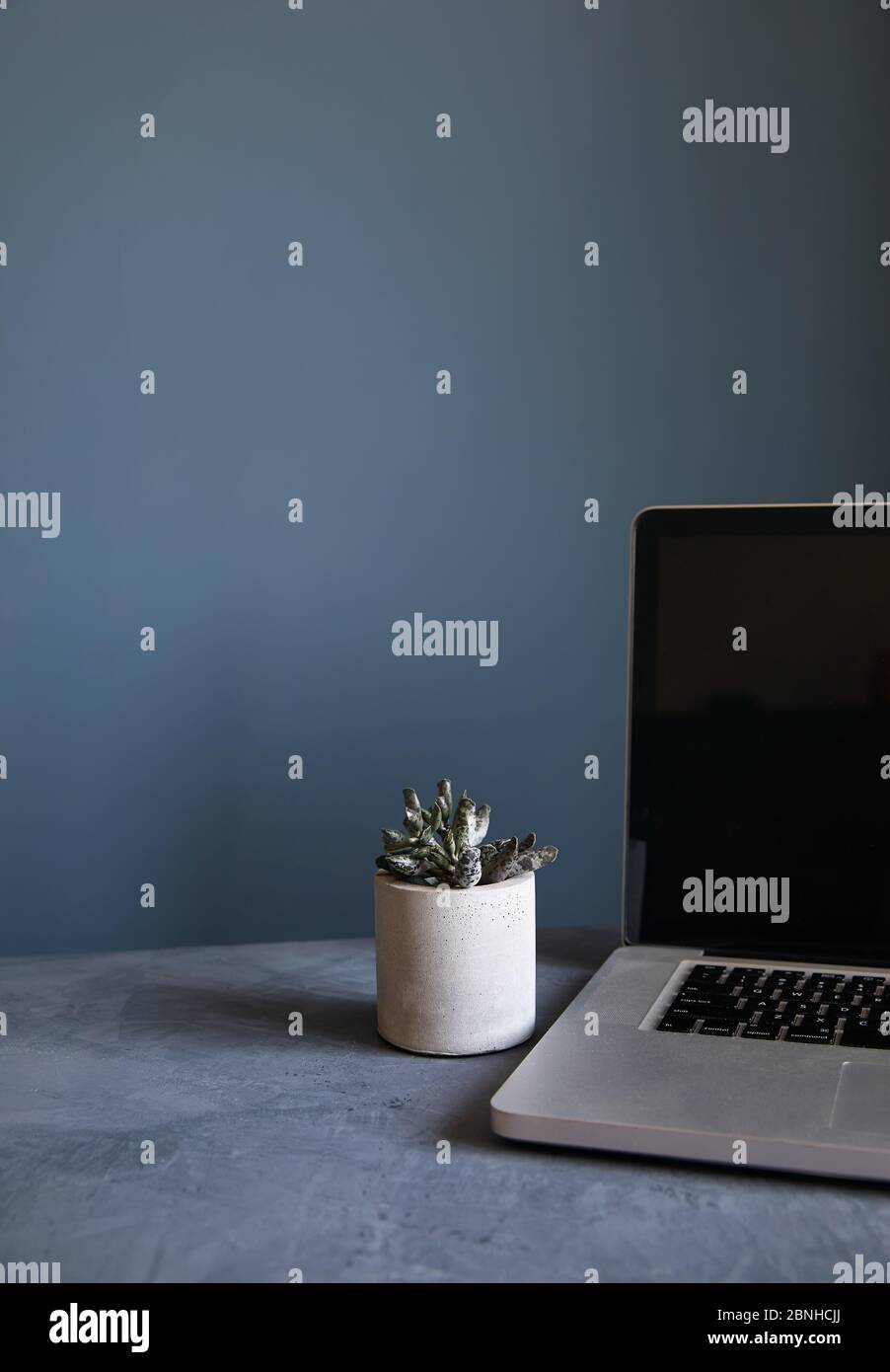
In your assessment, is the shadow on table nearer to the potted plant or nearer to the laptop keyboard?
the potted plant

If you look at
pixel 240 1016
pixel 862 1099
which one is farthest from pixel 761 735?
pixel 240 1016

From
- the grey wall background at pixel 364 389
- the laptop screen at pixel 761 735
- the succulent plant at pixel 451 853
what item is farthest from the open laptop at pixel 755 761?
the grey wall background at pixel 364 389

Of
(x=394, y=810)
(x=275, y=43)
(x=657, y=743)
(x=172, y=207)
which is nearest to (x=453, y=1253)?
(x=657, y=743)

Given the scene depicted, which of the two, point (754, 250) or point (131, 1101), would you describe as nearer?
point (131, 1101)

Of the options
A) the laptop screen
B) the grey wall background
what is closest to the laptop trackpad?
the laptop screen

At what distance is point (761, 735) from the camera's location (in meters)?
1.00

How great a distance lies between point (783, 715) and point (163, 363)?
687 millimetres

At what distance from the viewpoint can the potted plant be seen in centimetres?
86

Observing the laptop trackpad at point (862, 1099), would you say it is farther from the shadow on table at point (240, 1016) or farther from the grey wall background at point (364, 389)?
the grey wall background at point (364, 389)

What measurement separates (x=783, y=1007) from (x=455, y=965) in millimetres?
233

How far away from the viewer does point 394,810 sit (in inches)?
51.2

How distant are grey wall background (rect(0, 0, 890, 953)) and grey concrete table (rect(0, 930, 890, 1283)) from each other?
1.13ft
